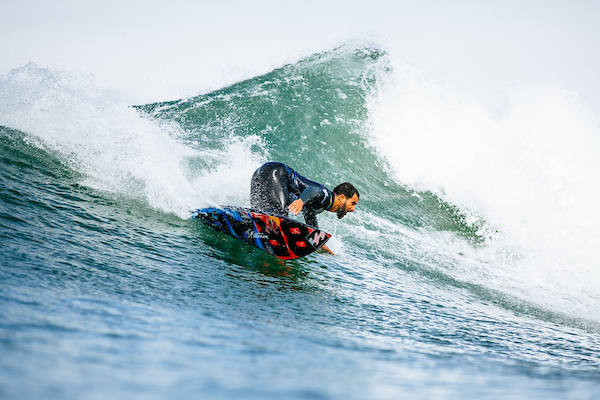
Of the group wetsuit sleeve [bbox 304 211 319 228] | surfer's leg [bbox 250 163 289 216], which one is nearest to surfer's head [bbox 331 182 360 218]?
wetsuit sleeve [bbox 304 211 319 228]

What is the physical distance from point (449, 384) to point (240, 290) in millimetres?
1930

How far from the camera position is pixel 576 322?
4.83 metres

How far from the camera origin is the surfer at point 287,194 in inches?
201

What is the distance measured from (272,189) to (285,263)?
94 centimetres

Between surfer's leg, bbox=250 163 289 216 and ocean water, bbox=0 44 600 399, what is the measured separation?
0.60 metres

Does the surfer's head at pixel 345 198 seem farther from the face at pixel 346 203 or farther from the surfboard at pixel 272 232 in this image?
the surfboard at pixel 272 232

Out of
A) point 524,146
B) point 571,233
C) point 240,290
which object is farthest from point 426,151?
point 240,290

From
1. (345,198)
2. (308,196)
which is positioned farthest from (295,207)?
(345,198)

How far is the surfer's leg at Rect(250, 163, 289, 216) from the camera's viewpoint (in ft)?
16.8

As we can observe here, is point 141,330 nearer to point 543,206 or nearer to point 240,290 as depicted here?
point 240,290

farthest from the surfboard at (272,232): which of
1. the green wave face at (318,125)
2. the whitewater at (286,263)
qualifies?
the green wave face at (318,125)

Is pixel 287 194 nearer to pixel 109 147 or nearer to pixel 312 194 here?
pixel 312 194

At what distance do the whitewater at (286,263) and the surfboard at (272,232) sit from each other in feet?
0.50

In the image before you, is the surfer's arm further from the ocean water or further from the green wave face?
the green wave face
